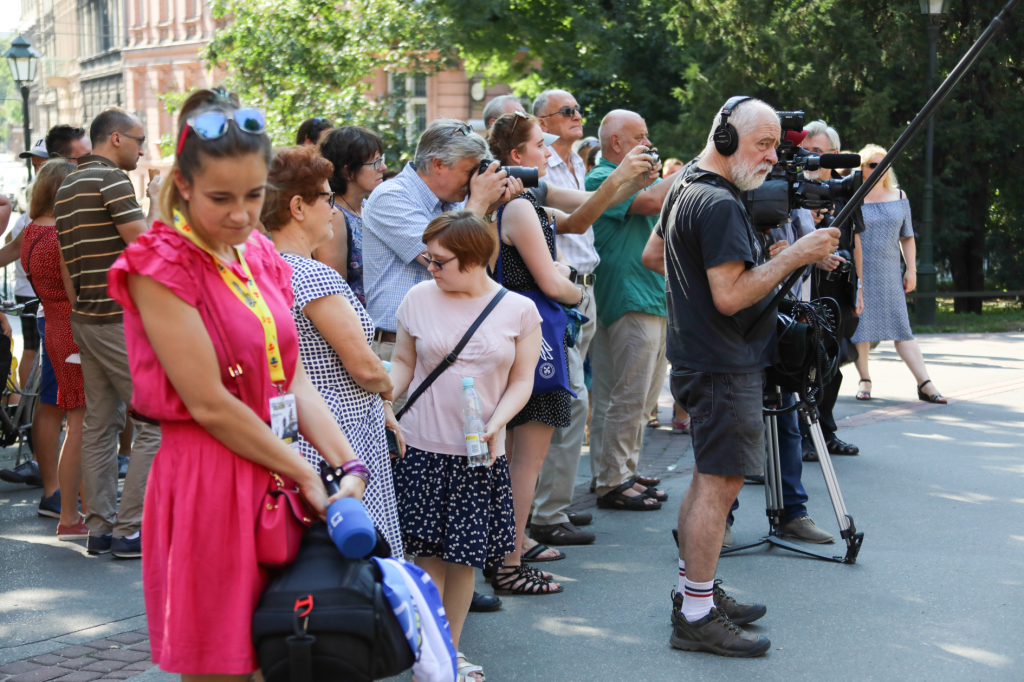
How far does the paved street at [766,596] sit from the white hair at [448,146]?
1.93 meters

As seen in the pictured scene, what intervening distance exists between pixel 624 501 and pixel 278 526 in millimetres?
3986

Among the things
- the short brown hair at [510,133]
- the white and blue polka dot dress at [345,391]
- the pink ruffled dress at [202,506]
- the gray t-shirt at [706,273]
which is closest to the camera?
the pink ruffled dress at [202,506]

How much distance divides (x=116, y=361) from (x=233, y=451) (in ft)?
10.5

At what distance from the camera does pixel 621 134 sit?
620 cm

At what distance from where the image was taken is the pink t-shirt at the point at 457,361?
3713 mm

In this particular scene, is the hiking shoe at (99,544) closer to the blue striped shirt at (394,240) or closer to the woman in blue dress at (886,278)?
the blue striped shirt at (394,240)

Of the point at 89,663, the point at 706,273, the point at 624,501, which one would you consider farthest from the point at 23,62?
the point at 706,273

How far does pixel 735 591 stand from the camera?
4.59 metres

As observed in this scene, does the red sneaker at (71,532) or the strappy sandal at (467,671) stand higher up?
the strappy sandal at (467,671)

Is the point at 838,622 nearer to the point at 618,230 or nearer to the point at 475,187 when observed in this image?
the point at 475,187

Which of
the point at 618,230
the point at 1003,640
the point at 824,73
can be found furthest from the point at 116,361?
the point at 824,73

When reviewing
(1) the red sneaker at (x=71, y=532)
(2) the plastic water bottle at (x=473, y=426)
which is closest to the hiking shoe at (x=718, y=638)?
(2) the plastic water bottle at (x=473, y=426)

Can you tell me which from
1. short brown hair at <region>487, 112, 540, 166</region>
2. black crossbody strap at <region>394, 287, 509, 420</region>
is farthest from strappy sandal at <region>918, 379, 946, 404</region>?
black crossbody strap at <region>394, 287, 509, 420</region>

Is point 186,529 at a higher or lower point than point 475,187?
lower
